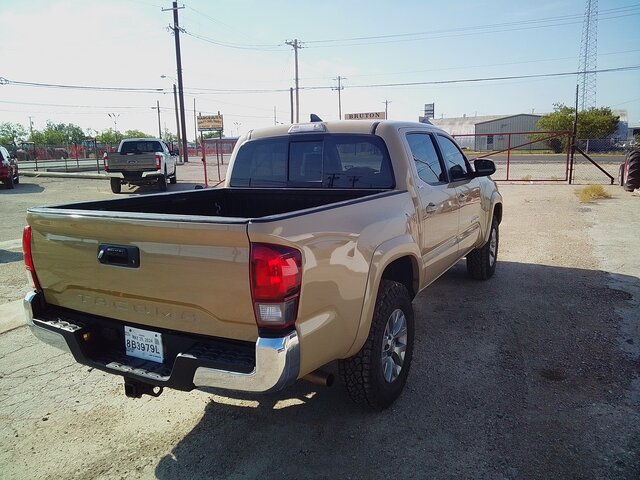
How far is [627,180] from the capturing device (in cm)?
1438

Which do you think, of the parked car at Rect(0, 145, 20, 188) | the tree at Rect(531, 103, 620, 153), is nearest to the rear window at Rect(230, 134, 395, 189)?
the parked car at Rect(0, 145, 20, 188)

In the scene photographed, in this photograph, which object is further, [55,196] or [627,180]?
[55,196]

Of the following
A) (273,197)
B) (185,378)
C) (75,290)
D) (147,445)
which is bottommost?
(147,445)

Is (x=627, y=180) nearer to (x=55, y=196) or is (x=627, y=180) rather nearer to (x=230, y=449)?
(x=230, y=449)

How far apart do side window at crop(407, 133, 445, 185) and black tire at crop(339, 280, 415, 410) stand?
1.26 metres

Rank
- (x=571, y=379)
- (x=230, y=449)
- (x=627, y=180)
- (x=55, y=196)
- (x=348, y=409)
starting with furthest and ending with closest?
(x=55, y=196) < (x=627, y=180) < (x=571, y=379) < (x=348, y=409) < (x=230, y=449)

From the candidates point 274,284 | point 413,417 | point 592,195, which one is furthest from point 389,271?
point 592,195

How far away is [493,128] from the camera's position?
76438 mm

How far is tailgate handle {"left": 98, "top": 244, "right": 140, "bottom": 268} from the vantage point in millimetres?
2520

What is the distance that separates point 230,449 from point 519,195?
14.9 metres

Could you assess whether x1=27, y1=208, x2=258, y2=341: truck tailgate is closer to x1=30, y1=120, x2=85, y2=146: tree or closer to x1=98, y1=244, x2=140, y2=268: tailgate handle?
x1=98, y1=244, x2=140, y2=268: tailgate handle

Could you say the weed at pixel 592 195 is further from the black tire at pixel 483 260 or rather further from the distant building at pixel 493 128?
Result: the distant building at pixel 493 128

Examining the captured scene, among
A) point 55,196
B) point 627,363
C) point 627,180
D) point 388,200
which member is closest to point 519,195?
point 627,180

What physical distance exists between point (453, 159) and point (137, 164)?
1481 cm
